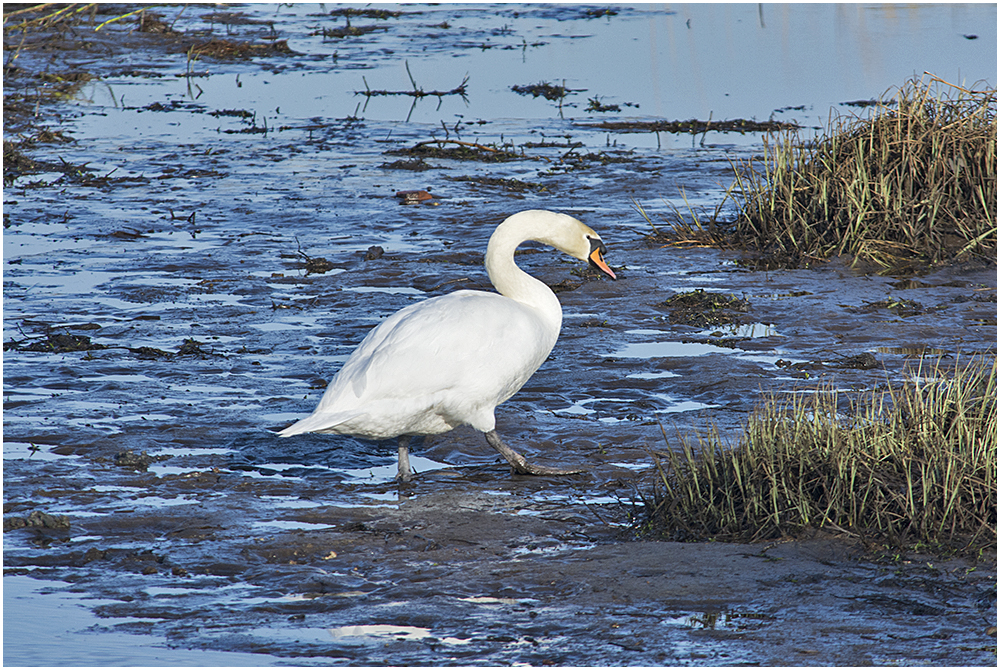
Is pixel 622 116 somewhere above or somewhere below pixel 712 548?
above

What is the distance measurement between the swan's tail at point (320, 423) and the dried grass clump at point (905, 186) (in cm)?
540

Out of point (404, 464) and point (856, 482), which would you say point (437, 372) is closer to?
point (404, 464)

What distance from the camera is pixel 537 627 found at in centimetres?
464

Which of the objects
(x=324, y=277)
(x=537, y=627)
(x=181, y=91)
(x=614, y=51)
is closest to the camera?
(x=537, y=627)

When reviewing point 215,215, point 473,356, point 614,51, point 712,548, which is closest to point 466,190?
point 215,215

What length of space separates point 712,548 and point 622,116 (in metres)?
12.8

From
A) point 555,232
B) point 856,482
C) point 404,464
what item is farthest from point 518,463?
point 856,482

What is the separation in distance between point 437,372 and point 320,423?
2.04 ft

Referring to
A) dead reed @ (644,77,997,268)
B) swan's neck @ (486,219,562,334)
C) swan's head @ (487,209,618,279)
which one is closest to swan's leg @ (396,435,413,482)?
swan's neck @ (486,219,562,334)

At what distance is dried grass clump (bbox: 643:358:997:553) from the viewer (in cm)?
516

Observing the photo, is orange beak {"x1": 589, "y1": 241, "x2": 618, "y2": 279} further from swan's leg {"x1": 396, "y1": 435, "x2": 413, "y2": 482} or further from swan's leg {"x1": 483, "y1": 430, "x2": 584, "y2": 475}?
swan's leg {"x1": 396, "y1": 435, "x2": 413, "y2": 482}

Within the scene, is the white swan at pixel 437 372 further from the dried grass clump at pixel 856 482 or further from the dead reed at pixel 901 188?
the dead reed at pixel 901 188

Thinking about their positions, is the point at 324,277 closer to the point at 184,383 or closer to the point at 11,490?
the point at 184,383

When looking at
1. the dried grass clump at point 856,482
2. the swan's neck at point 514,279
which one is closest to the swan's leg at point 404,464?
the swan's neck at point 514,279
